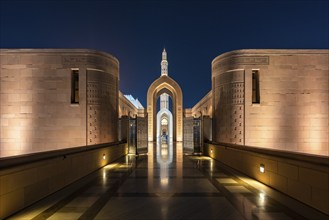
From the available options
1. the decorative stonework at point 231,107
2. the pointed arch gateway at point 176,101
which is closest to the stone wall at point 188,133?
the decorative stonework at point 231,107

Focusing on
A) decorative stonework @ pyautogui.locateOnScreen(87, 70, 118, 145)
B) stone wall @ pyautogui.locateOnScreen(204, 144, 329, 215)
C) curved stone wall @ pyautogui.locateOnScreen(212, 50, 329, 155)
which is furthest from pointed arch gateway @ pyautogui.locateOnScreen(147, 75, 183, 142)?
stone wall @ pyautogui.locateOnScreen(204, 144, 329, 215)

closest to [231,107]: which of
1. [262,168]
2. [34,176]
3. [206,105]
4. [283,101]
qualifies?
[283,101]

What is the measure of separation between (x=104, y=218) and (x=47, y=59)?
12706mm

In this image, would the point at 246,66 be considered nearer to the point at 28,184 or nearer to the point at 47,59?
the point at 47,59

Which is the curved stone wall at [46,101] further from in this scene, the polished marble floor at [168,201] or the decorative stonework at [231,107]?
the polished marble floor at [168,201]

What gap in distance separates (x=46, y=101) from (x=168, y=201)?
11.8 m

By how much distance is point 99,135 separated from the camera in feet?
49.8

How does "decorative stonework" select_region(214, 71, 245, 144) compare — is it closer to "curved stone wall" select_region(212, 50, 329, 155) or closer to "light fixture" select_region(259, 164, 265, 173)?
"curved stone wall" select_region(212, 50, 329, 155)

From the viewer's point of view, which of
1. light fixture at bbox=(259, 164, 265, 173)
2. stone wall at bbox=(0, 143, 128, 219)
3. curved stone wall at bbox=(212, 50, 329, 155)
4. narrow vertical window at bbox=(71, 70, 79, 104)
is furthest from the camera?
narrow vertical window at bbox=(71, 70, 79, 104)

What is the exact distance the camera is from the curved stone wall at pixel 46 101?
14680 millimetres

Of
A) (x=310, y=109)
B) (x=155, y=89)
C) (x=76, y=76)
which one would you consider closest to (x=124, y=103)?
(x=155, y=89)

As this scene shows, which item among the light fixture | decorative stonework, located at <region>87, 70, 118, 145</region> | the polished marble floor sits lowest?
the polished marble floor

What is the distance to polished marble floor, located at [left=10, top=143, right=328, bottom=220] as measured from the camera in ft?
14.9

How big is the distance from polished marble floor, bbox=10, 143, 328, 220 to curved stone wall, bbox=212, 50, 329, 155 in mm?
7491
